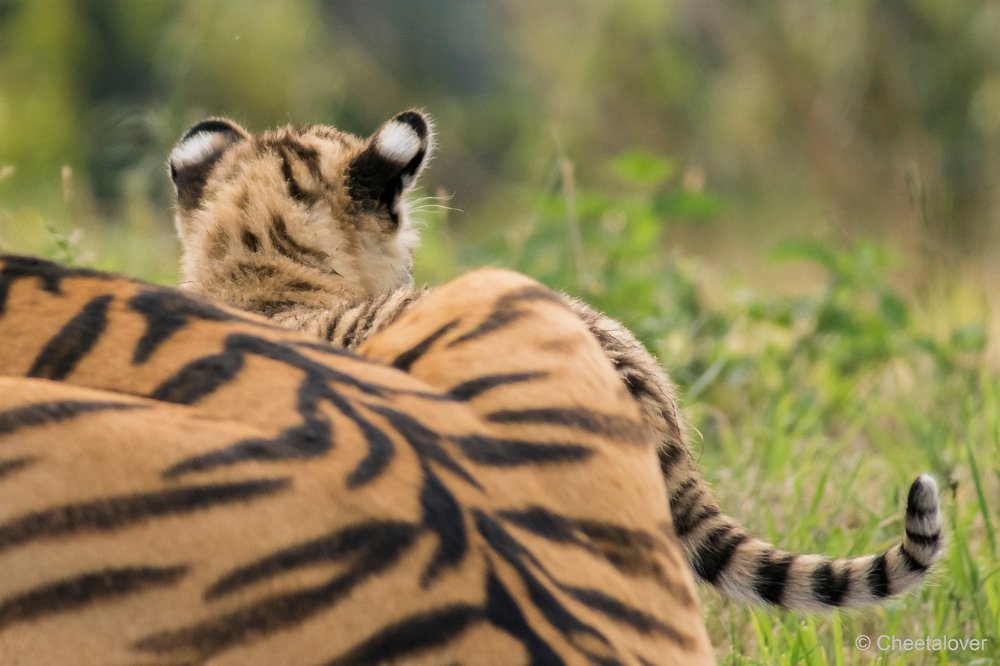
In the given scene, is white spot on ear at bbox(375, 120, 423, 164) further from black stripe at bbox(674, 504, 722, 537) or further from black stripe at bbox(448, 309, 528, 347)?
black stripe at bbox(448, 309, 528, 347)

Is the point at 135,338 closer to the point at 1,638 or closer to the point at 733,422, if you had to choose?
the point at 1,638

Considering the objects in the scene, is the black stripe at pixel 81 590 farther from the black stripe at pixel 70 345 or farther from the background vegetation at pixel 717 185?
the background vegetation at pixel 717 185

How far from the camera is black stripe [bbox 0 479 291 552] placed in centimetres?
190

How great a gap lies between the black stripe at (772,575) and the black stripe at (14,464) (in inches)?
55.6

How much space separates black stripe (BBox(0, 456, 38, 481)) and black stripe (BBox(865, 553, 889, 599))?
1.51 m

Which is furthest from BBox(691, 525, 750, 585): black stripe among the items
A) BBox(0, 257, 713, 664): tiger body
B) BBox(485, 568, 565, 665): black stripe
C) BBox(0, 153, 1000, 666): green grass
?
BBox(485, 568, 565, 665): black stripe

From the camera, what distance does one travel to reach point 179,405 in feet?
6.72

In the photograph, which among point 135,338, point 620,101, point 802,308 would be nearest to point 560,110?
point 620,101

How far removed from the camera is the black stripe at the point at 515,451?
2.03 meters

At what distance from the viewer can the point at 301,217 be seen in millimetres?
3566

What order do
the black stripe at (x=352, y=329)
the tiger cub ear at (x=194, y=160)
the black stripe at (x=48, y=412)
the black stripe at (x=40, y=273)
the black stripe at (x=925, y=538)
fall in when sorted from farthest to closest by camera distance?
the tiger cub ear at (x=194, y=160), the black stripe at (x=352, y=329), the black stripe at (x=925, y=538), the black stripe at (x=40, y=273), the black stripe at (x=48, y=412)

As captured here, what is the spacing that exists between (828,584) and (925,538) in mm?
235

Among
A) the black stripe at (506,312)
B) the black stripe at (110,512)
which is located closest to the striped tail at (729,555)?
the black stripe at (506,312)

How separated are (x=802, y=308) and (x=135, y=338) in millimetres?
3388
